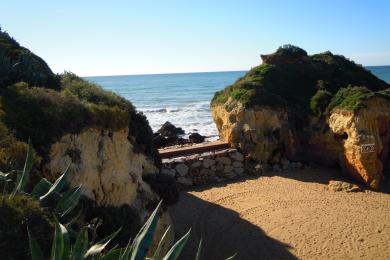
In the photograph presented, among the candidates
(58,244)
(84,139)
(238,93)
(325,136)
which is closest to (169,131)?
(238,93)

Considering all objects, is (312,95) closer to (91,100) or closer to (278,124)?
(278,124)

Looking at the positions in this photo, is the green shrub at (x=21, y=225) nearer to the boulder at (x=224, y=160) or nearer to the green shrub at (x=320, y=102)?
the boulder at (x=224, y=160)

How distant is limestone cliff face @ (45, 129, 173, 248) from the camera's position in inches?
335

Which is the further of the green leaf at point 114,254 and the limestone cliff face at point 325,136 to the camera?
the limestone cliff face at point 325,136

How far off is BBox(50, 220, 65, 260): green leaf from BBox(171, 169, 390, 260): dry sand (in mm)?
7968

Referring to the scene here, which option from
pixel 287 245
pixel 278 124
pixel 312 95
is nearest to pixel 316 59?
pixel 312 95

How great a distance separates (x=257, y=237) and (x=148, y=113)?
3706cm

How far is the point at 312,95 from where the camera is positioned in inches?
908

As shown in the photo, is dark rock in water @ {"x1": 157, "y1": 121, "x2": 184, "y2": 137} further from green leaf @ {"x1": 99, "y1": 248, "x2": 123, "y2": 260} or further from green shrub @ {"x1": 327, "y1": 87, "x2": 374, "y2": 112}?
green leaf @ {"x1": 99, "y1": 248, "x2": 123, "y2": 260}

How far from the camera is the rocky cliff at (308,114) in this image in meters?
18.2

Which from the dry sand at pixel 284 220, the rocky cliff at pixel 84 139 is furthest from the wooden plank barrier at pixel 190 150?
the rocky cliff at pixel 84 139

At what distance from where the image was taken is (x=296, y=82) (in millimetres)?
23766

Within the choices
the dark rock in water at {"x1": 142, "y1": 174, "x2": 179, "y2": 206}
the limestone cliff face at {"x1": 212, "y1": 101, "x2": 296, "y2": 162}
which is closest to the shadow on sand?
the dark rock in water at {"x1": 142, "y1": 174, "x2": 179, "y2": 206}

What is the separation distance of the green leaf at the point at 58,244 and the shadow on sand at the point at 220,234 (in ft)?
25.8
